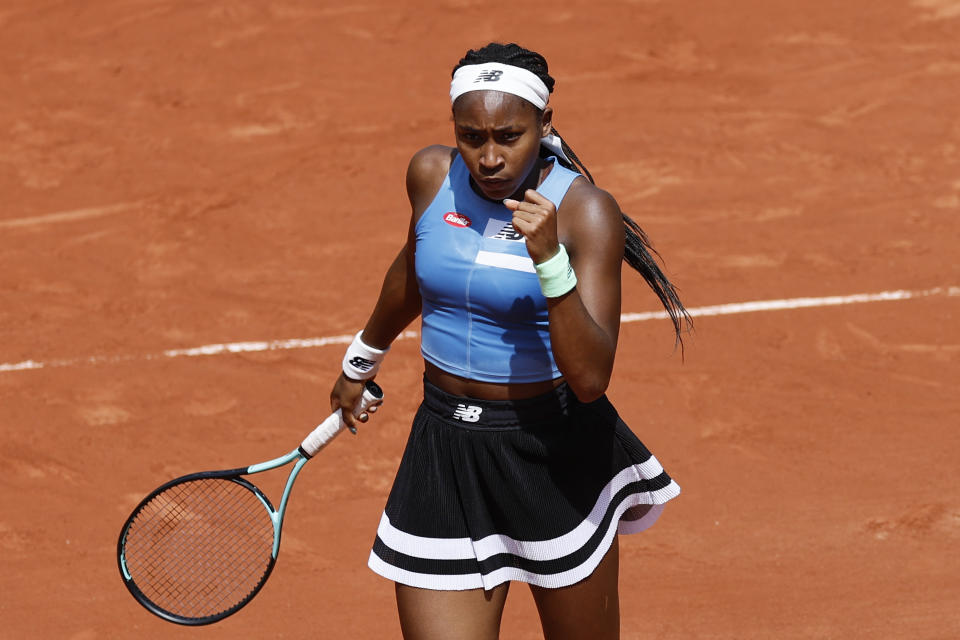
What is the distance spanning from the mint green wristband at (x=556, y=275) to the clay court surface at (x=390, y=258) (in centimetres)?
265

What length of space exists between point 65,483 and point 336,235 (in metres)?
2.91

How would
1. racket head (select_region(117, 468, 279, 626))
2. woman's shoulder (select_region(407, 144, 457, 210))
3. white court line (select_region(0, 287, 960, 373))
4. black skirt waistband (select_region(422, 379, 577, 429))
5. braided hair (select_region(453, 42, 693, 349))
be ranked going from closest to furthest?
1. braided hair (select_region(453, 42, 693, 349))
2. black skirt waistband (select_region(422, 379, 577, 429))
3. woman's shoulder (select_region(407, 144, 457, 210))
4. racket head (select_region(117, 468, 279, 626))
5. white court line (select_region(0, 287, 960, 373))

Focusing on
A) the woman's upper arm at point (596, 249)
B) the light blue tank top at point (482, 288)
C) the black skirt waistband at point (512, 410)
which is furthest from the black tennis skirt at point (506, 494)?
the woman's upper arm at point (596, 249)

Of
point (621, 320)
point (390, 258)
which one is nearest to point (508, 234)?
point (621, 320)

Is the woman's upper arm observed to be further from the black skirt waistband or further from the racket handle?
the racket handle

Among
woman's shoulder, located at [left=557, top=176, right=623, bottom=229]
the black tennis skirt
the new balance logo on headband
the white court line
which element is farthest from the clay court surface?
the new balance logo on headband

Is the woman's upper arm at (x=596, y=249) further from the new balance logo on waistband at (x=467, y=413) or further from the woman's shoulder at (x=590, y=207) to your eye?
the new balance logo on waistband at (x=467, y=413)

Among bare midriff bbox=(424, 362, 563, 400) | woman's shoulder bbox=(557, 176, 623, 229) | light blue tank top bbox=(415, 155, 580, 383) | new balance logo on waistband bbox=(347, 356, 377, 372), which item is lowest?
new balance logo on waistband bbox=(347, 356, 377, 372)

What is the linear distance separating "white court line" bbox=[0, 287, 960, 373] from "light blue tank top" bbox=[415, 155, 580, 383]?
4017 mm

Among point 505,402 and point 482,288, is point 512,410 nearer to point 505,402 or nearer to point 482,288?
point 505,402

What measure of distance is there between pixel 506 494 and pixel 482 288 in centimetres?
61

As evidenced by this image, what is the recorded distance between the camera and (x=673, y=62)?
10.4 meters

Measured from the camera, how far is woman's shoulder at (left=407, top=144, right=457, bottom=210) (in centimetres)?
359

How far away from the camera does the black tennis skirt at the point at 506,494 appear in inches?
137
